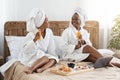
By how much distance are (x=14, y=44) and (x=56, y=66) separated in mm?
766

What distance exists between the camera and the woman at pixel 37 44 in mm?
2918

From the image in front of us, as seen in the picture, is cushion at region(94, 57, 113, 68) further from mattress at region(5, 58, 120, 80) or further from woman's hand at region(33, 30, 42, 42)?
woman's hand at region(33, 30, 42, 42)

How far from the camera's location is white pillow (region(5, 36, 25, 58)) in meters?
3.29

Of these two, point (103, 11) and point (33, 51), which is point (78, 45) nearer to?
point (33, 51)

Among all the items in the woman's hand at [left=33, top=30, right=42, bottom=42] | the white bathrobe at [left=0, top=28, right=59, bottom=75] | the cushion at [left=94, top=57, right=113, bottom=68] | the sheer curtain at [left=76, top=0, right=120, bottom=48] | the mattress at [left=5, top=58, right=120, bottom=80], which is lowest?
the mattress at [left=5, top=58, right=120, bottom=80]

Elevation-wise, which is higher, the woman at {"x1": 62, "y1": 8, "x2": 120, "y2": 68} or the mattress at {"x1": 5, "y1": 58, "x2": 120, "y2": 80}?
the woman at {"x1": 62, "y1": 8, "x2": 120, "y2": 68}

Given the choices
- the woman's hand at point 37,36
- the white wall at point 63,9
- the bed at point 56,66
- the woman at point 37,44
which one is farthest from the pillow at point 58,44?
the white wall at point 63,9

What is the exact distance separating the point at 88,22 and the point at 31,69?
1682mm

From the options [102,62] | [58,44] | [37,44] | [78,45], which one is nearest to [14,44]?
[37,44]

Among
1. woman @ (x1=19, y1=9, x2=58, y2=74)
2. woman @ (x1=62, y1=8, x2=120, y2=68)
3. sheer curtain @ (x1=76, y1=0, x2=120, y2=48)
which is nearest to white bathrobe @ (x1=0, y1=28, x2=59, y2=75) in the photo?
woman @ (x1=19, y1=9, x2=58, y2=74)

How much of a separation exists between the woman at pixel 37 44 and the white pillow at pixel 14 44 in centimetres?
19

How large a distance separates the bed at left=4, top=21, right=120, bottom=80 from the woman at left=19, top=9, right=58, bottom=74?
0.33ft

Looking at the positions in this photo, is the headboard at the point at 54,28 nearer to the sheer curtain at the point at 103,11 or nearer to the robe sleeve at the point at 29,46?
the sheer curtain at the point at 103,11

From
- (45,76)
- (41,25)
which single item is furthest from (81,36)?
(45,76)
